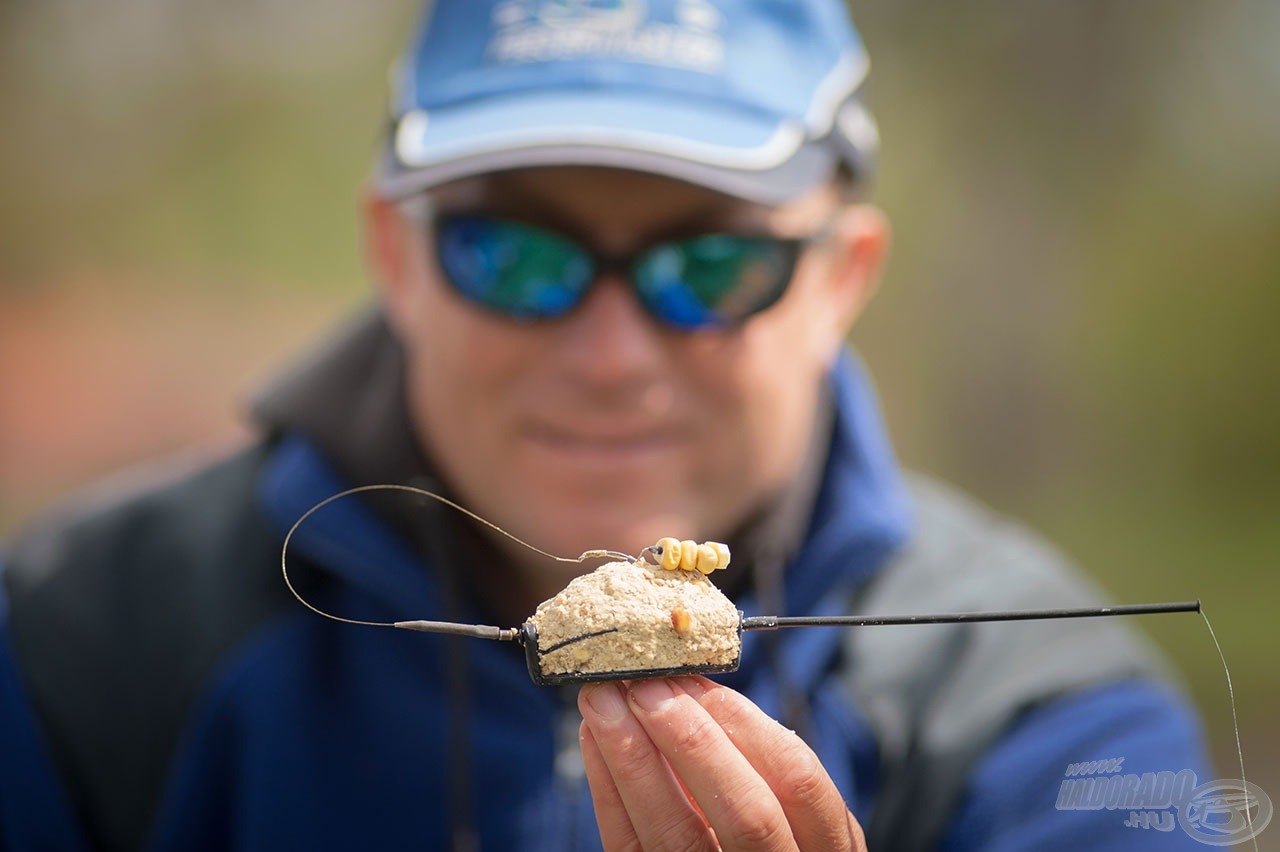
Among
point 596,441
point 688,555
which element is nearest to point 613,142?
point 596,441

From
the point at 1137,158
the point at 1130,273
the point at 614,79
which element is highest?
the point at 614,79

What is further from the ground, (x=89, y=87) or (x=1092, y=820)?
(x=1092, y=820)

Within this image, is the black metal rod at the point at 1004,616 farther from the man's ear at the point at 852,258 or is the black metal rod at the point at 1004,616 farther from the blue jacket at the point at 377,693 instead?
the man's ear at the point at 852,258

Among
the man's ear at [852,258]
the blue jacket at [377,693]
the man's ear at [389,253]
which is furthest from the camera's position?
the man's ear at [852,258]

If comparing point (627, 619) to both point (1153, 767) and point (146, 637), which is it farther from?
→ point (146, 637)

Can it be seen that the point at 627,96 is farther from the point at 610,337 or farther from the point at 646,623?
the point at 646,623

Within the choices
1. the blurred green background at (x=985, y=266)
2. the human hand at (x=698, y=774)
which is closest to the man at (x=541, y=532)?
the human hand at (x=698, y=774)

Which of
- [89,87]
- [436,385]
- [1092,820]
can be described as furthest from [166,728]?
[89,87]
